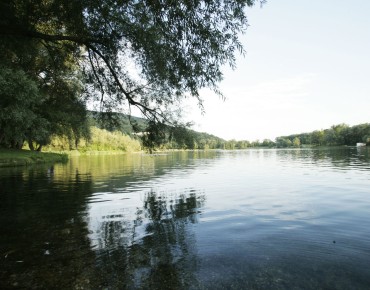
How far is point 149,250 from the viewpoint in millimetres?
9367

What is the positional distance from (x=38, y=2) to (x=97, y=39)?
322 centimetres

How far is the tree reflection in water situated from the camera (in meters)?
7.24

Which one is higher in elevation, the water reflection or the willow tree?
the willow tree

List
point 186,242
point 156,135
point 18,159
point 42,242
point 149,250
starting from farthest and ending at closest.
A: point 18,159 < point 156,135 < point 42,242 < point 186,242 < point 149,250

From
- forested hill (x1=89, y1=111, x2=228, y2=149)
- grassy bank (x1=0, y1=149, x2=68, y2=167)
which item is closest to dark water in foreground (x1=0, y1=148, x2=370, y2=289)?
forested hill (x1=89, y1=111, x2=228, y2=149)

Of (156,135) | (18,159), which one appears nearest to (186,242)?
(156,135)

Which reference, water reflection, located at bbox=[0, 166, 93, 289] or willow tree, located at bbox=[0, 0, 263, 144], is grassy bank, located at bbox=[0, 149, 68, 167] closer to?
water reflection, located at bbox=[0, 166, 93, 289]

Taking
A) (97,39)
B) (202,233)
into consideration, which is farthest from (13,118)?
(202,233)

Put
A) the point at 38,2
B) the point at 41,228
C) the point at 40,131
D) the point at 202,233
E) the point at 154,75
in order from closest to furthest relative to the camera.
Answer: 1. the point at 202,233
2. the point at 41,228
3. the point at 38,2
4. the point at 154,75
5. the point at 40,131

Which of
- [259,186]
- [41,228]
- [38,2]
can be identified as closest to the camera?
[41,228]

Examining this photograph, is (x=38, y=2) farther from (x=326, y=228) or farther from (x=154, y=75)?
(x=326, y=228)

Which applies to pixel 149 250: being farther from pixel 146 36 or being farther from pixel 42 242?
pixel 146 36

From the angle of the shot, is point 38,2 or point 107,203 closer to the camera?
point 38,2

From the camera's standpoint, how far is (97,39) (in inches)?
545
